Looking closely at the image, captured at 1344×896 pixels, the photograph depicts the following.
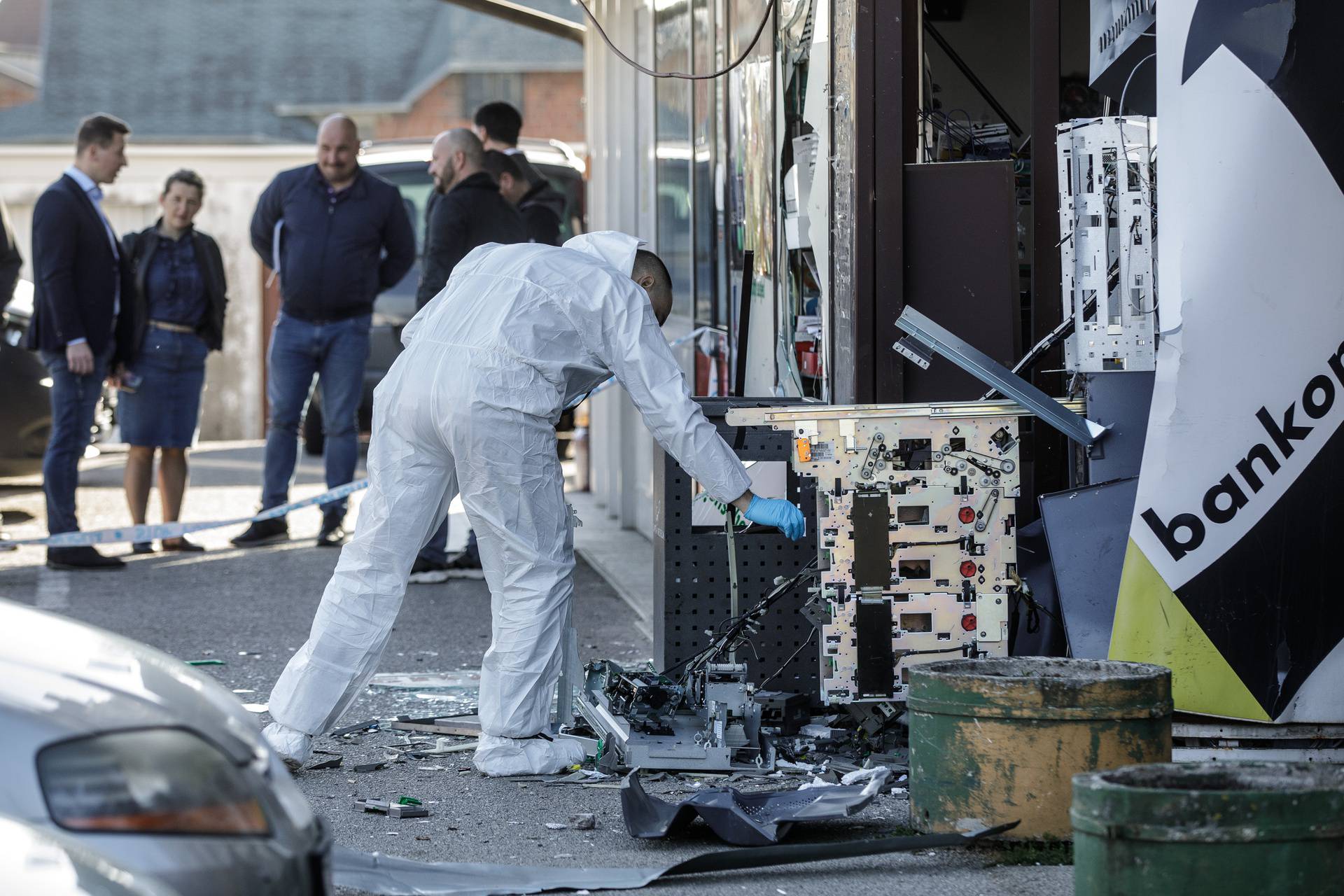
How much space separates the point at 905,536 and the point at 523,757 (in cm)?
123

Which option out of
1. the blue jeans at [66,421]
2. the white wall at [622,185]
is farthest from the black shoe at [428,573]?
the blue jeans at [66,421]

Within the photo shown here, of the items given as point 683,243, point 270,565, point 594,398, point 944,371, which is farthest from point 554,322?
point 594,398

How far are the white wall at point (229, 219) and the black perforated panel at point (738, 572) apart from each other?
2040 centimetres

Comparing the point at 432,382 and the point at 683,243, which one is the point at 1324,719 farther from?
the point at 683,243

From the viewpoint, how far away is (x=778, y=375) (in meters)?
7.09

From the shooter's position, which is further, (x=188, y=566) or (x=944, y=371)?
(x=188, y=566)

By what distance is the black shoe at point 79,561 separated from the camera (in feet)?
32.2

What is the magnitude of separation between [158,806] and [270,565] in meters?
7.43

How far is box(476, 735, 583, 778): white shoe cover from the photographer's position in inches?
202

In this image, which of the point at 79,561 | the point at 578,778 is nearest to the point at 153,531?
the point at 79,561

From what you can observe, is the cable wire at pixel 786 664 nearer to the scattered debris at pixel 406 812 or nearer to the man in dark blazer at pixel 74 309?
the scattered debris at pixel 406 812

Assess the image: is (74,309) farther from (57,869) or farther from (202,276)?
(57,869)

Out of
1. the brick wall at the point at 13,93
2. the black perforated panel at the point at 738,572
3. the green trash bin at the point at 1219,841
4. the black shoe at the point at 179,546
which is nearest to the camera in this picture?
the green trash bin at the point at 1219,841

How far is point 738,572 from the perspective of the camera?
5879 millimetres
